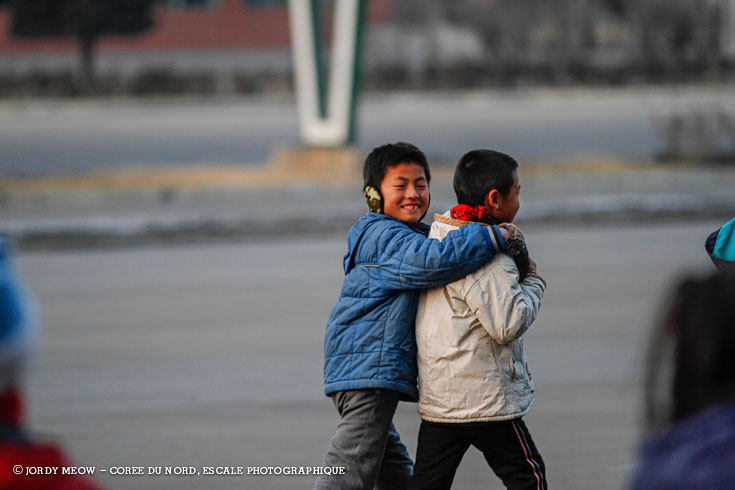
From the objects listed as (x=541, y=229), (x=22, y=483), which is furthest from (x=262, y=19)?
(x=22, y=483)

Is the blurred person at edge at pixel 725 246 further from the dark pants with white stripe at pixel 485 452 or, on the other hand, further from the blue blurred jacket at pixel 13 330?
the blue blurred jacket at pixel 13 330

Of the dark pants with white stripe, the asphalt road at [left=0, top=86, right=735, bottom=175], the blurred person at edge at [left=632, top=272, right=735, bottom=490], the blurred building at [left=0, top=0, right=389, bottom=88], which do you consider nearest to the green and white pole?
the asphalt road at [left=0, top=86, right=735, bottom=175]

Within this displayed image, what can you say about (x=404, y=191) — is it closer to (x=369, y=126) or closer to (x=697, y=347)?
(x=697, y=347)

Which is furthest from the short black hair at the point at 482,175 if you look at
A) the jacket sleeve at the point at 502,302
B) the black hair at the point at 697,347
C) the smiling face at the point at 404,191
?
the black hair at the point at 697,347

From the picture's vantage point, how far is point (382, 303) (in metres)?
3.27

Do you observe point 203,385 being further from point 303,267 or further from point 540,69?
point 540,69

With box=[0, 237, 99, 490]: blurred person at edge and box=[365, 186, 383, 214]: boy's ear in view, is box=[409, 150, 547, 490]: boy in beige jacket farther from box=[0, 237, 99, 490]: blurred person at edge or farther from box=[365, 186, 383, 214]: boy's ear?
box=[0, 237, 99, 490]: blurred person at edge

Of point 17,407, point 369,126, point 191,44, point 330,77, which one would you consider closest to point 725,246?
point 17,407

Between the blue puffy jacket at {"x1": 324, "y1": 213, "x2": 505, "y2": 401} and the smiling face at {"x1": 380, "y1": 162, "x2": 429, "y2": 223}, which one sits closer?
the blue puffy jacket at {"x1": 324, "y1": 213, "x2": 505, "y2": 401}

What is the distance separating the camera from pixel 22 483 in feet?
4.48

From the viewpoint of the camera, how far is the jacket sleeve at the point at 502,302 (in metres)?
3.09

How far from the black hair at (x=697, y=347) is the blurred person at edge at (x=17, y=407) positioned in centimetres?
80

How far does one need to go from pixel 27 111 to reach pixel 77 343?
84.5 feet

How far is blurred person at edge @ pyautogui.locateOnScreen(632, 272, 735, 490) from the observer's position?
141cm
